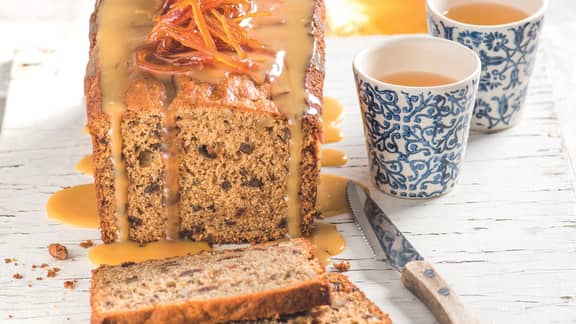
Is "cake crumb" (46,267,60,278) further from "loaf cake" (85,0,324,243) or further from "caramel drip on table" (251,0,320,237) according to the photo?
"caramel drip on table" (251,0,320,237)

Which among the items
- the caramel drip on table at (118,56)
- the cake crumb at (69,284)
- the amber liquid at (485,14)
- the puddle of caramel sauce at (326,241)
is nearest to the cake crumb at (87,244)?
the caramel drip on table at (118,56)

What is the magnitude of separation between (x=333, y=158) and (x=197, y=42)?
3.38 ft

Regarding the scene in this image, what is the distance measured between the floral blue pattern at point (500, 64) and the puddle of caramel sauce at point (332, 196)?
819mm

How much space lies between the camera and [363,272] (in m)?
3.66

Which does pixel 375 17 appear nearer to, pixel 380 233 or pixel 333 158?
pixel 333 158

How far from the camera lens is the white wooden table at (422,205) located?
3533mm

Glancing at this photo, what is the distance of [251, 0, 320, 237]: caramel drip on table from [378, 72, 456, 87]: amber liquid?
452 mm

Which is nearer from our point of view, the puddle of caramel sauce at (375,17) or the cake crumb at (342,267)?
the cake crumb at (342,267)

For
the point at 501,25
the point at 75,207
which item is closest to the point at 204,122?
the point at 75,207

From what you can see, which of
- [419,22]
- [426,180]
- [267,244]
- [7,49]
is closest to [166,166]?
[267,244]

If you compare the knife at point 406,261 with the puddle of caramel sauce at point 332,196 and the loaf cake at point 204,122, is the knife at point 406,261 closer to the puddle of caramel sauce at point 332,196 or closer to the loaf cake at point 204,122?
the puddle of caramel sauce at point 332,196

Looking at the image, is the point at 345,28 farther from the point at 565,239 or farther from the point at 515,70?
the point at 565,239

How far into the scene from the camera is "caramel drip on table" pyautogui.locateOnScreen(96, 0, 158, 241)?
139 inches

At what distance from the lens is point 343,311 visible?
3340 mm
